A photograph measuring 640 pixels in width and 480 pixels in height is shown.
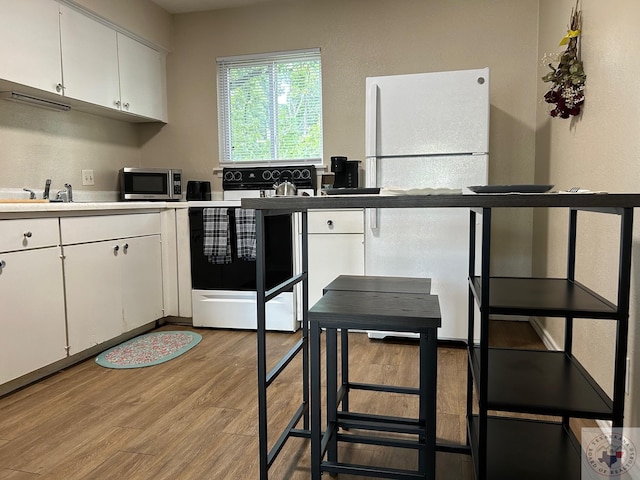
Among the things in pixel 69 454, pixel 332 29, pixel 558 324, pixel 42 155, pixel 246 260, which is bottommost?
pixel 69 454

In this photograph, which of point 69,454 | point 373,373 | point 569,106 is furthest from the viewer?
point 373,373

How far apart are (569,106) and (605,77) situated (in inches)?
15.7

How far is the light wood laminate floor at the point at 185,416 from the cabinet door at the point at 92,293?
19 cm

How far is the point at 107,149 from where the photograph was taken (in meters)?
3.77

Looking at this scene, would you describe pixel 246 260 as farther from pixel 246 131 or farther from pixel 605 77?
pixel 605 77

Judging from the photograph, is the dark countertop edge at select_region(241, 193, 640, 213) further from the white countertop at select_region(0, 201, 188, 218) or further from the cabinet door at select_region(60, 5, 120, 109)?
the cabinet door at select_region(60, 5, 120, 109)

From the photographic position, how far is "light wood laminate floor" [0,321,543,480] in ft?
5.40

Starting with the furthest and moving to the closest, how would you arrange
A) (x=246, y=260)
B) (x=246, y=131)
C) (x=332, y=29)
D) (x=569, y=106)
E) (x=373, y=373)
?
(x=246, y=131) < (x=332, y=29) < (x=246, y=260) < (x=373, y=373) < (x=569, y=106)

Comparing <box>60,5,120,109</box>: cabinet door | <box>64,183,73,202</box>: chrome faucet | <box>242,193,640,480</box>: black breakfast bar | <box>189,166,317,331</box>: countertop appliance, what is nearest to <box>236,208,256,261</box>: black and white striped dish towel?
<box>189,166,317,331</box>: countertop appliance

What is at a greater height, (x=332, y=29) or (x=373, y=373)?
(x=332, y=29)

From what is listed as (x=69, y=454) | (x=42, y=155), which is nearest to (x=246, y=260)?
(x=42, y=155)

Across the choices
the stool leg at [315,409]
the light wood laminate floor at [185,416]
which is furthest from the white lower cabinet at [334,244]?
the stool leg at [315,409]

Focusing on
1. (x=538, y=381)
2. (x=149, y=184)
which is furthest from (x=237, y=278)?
(x=538, y=381)

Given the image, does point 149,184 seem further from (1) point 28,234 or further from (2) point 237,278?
(1) point 28,234
